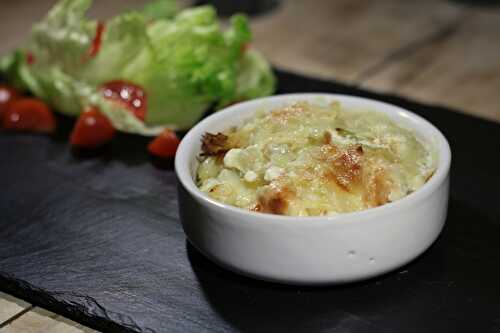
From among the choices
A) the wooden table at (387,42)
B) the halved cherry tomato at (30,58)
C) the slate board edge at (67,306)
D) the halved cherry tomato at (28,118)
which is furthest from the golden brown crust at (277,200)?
the halved cherry tomato at (30,58)

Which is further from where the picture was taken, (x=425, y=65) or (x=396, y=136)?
(x=425, y=65)

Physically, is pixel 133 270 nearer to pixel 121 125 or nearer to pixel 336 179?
pixel 336 179

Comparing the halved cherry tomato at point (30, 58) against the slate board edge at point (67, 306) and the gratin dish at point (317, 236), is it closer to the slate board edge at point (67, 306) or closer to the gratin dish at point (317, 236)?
the slate board edge at point (67, 306)

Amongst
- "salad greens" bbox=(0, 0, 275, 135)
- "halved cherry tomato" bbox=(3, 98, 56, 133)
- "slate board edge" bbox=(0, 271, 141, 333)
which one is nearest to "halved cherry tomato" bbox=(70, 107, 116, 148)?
"salad greens" bbox=(0, 0, 275, 135)

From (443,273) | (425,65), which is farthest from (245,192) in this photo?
(425,65)

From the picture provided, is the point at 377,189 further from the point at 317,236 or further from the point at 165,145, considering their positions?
the point at 165,145

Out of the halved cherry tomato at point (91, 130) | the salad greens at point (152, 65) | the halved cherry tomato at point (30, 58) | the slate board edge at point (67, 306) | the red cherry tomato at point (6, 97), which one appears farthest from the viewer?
the halved cherry tomato at point (30, 58)
